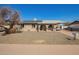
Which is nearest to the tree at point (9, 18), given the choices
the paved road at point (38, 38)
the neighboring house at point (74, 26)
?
the paved road at point (38, 38)

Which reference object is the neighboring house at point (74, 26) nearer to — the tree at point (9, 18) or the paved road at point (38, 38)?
the paved road at point (38, 38)

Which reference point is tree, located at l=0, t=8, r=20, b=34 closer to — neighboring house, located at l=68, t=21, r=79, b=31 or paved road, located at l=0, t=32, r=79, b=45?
paved road, located at l=0, t=32, r=79, b=45

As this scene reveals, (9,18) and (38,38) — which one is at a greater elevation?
(9,18)

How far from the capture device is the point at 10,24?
251 inches

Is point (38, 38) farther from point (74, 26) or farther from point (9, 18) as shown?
point (74, 26)

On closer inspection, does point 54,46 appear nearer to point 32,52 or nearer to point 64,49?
point 64,49

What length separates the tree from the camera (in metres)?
6.23

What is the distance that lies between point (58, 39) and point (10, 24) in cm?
169

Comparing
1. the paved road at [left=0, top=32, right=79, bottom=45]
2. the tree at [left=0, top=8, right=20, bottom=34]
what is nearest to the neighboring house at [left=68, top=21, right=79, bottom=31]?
the paved road at [left=0, top=32, right=79, bottom=45]

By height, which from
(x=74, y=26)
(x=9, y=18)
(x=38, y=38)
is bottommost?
(x=38, y=38)

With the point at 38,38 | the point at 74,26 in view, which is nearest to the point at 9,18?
the point at 38,38

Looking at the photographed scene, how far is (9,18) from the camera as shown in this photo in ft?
20.7

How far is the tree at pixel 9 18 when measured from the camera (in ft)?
20.5

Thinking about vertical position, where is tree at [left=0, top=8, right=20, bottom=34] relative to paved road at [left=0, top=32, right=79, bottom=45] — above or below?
above
